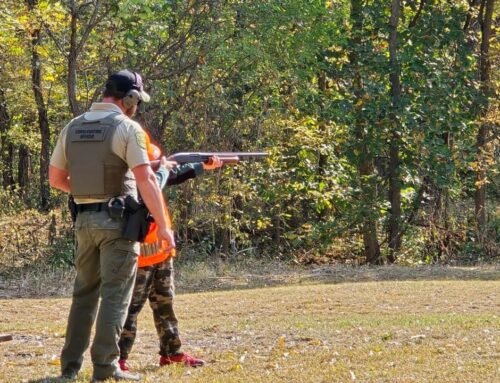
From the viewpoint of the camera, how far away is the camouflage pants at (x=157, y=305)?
689 cm

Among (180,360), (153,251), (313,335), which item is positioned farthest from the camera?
(313,335)

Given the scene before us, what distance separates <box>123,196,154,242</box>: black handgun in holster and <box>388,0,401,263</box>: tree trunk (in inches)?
554

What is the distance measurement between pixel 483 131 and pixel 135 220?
19058mm

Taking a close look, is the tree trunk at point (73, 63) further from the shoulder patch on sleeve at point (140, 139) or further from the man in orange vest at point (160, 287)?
the shoulder patch on sleeve at point (140, 139)

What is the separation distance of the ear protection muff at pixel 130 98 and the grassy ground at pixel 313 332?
1.85 meters

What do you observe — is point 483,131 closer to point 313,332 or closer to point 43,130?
point 43,130

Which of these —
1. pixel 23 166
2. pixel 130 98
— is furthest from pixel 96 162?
pixel 23 166

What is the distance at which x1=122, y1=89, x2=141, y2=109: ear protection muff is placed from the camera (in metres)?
6.42

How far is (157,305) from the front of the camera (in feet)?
23.3

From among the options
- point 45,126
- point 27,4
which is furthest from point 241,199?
point 45,126

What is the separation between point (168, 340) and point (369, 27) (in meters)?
14.7

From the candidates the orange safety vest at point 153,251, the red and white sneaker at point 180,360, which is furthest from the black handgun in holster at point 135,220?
the red and white sneaker at point 180,360

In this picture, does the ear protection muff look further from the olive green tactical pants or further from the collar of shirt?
the olive green tactical pants

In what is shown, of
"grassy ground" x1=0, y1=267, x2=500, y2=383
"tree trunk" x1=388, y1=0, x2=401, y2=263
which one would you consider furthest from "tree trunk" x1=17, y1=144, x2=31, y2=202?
"grassy ground" x1=0, y1=267, x2=500, y2=383
